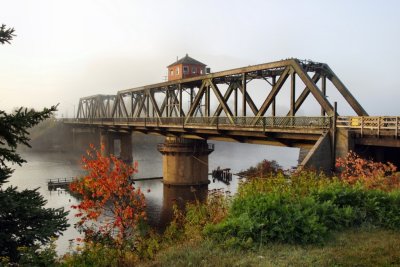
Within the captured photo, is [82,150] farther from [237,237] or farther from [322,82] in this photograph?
[237,237]

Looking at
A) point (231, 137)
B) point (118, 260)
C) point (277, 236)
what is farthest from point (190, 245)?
point (231, 137)

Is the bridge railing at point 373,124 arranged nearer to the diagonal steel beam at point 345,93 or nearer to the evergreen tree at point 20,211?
the diagonal steel beam at point 345,93

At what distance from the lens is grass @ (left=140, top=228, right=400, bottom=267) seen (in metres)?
7.14

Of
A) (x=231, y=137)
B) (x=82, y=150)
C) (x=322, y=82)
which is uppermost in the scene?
(x=322, y=82)

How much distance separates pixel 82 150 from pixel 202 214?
91.5m

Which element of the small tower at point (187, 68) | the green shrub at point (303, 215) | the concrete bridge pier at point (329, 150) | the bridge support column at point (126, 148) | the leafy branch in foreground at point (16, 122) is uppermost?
the small tower at point (187, 68)

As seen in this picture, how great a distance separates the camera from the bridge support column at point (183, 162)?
4012cm

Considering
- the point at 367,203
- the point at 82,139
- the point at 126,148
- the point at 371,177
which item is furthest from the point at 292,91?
the point at 82,139

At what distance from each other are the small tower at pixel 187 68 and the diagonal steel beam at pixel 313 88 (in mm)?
29816

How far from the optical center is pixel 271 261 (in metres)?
7.32

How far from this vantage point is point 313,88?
21.1 metres

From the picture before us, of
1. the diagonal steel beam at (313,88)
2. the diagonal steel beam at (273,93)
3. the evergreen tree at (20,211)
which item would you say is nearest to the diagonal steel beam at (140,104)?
the diagonal steel beam at (273,93)

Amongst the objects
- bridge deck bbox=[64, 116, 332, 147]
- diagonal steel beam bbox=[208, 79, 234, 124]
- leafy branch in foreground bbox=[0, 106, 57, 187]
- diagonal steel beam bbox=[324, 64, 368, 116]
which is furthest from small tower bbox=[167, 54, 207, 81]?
leafy branch in foreground bbox=[0, 106, 57, 187]

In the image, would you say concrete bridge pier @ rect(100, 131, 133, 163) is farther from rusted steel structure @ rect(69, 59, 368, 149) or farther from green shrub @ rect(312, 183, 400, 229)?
green shrub @ rect(312, 183, 400, 229)
